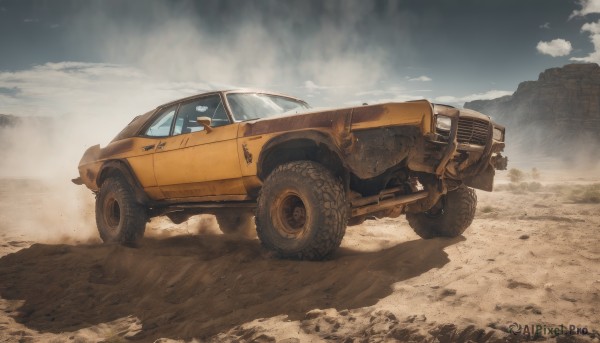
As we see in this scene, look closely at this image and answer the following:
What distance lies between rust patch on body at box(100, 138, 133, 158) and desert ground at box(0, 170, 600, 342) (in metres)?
1.30

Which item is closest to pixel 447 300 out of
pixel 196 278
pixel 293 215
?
pixel 293 215

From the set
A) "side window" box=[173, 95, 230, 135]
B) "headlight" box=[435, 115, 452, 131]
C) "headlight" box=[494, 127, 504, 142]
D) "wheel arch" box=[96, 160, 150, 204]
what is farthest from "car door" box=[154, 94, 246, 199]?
"headlight" box=[494, 127, 504, 142]

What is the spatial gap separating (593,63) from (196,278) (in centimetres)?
9456

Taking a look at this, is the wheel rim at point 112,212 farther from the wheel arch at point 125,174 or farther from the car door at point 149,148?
the car door at point 149,148

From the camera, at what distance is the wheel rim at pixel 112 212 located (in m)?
5.63

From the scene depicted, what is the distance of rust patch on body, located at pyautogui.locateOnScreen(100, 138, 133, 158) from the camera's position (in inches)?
214

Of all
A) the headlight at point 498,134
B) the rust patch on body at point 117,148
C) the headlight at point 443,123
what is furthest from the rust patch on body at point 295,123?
the rust patch on body at point 117,148

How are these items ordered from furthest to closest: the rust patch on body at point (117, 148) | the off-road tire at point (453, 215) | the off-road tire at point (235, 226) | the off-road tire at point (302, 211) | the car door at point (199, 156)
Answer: the off-road tire at point (235, 226) < the rust patch on body at point (117, 148) < the off-road tire at point (453, 215) < the car door at point (199, 156) < the off-road tire at point (302, 211)

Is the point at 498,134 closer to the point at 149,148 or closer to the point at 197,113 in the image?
the point at 197,113

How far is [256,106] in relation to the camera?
452 centimetres

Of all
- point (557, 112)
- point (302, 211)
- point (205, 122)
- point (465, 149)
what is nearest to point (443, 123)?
point (465, 149)

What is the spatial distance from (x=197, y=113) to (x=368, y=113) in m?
2.41

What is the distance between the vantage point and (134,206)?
209 inches

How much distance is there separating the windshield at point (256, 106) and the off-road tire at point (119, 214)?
204 centimetres
